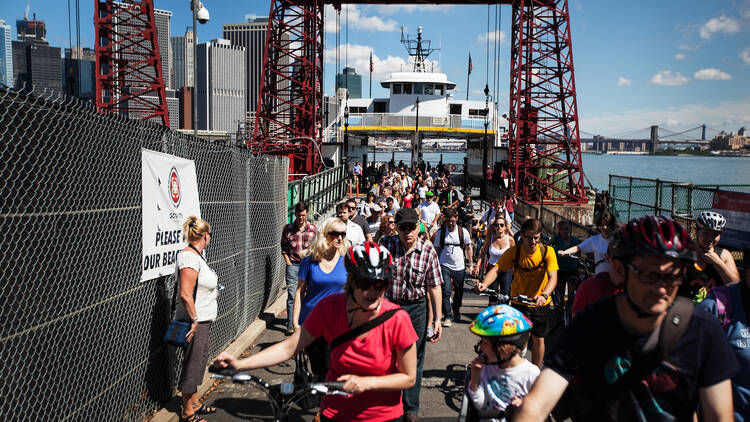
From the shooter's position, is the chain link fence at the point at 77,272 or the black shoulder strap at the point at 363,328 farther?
the chain link fence at the point at 77,272

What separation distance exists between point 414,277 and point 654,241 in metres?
3.24

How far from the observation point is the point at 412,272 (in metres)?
5.50

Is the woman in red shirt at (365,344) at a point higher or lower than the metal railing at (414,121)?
lower

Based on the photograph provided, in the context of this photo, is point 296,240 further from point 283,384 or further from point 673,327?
point 673,327

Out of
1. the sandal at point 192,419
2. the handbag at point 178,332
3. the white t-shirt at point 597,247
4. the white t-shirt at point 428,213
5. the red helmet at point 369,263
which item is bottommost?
the sandal at point 192,419

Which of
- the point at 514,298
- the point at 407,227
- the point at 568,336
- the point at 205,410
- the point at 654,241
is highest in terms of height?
the point at 654,241

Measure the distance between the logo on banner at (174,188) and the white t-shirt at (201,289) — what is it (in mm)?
943

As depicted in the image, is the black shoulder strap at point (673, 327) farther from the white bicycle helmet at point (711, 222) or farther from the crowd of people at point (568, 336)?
the white bicycle helmet at point (711, 222)

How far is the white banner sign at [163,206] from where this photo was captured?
5.25 m

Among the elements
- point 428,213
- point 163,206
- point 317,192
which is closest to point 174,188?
point 163,206

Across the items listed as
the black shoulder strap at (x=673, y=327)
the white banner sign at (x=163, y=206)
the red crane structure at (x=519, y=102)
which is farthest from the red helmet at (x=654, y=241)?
the red crane structure at (x=519, y=102)

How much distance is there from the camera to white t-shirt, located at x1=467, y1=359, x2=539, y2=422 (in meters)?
3.50

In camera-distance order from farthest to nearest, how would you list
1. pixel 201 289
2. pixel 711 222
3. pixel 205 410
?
1. pixel 205 410
2. pixel 201 289
3. pixel 711 222

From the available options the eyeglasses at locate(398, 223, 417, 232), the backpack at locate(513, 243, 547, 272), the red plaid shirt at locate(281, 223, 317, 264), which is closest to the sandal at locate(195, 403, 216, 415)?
the eyeglasses at locate(398, 223, 417, 232)
